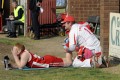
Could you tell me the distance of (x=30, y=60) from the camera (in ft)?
34.7

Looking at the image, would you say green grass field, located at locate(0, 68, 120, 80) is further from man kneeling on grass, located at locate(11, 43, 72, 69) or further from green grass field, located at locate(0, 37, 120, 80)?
man kneeling on grass, located at locate(11, 43, 72, 69)

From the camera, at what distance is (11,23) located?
19.2 m

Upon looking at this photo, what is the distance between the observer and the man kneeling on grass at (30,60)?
10.4 metres

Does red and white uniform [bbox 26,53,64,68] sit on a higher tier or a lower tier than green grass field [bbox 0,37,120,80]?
higher

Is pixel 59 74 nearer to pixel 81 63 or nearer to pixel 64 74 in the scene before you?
pixel 64 74

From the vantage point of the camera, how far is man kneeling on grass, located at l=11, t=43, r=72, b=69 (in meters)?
10.4

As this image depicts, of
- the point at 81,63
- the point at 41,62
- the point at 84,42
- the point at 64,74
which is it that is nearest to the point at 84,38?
the point at 84,42

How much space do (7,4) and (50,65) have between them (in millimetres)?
12241

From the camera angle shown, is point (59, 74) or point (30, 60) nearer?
point (59, 74)

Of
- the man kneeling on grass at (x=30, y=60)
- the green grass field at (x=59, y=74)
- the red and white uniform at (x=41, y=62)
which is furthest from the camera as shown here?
the red and white uniform at (x=41, y=62)

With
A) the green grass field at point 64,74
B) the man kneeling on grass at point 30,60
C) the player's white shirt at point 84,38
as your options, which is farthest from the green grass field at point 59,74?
the player's white shirt at point 84,38

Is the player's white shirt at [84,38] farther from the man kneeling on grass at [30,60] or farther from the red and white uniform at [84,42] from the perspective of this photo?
the man kneeling on grass at [30,60]

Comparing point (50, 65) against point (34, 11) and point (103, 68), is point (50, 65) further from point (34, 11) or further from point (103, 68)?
point (34, 11)

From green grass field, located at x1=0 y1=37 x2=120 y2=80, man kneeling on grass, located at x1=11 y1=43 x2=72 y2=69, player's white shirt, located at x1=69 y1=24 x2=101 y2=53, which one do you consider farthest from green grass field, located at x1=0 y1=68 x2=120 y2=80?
player's white shirt, located at x1=69 y1=24 x2=101 y2=53
